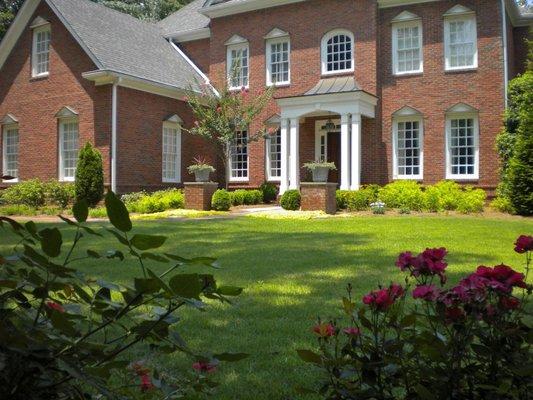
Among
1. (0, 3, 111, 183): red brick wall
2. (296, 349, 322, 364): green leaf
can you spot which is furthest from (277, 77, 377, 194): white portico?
(296, 349, 322, 364): green leaf

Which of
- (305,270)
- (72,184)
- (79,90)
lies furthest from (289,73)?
(305,270)

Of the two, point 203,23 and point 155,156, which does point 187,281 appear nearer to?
point 155,156

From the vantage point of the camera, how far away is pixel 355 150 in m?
18.3

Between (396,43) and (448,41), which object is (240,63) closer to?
(396,43)

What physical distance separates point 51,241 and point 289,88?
20.5 m

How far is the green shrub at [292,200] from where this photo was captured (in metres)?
16.5

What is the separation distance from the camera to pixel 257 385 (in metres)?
3.00

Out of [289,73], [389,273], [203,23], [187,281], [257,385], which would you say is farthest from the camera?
[203,23]

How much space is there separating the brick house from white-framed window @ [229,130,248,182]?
60mm

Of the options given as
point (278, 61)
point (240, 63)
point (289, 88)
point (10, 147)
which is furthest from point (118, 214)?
point (10, 147)

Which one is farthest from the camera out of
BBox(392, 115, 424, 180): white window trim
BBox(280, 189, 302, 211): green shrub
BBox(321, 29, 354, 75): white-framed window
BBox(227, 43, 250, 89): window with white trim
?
BBox(227, 43, 250, 89): window with white trim

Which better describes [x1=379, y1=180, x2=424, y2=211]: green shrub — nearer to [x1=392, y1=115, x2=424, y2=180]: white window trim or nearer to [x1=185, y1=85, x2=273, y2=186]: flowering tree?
[x1=392, y1=115, x2=424, y2=180]: white window trim

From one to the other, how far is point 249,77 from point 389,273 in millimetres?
17160

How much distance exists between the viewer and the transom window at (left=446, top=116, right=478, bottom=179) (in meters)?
18.3
